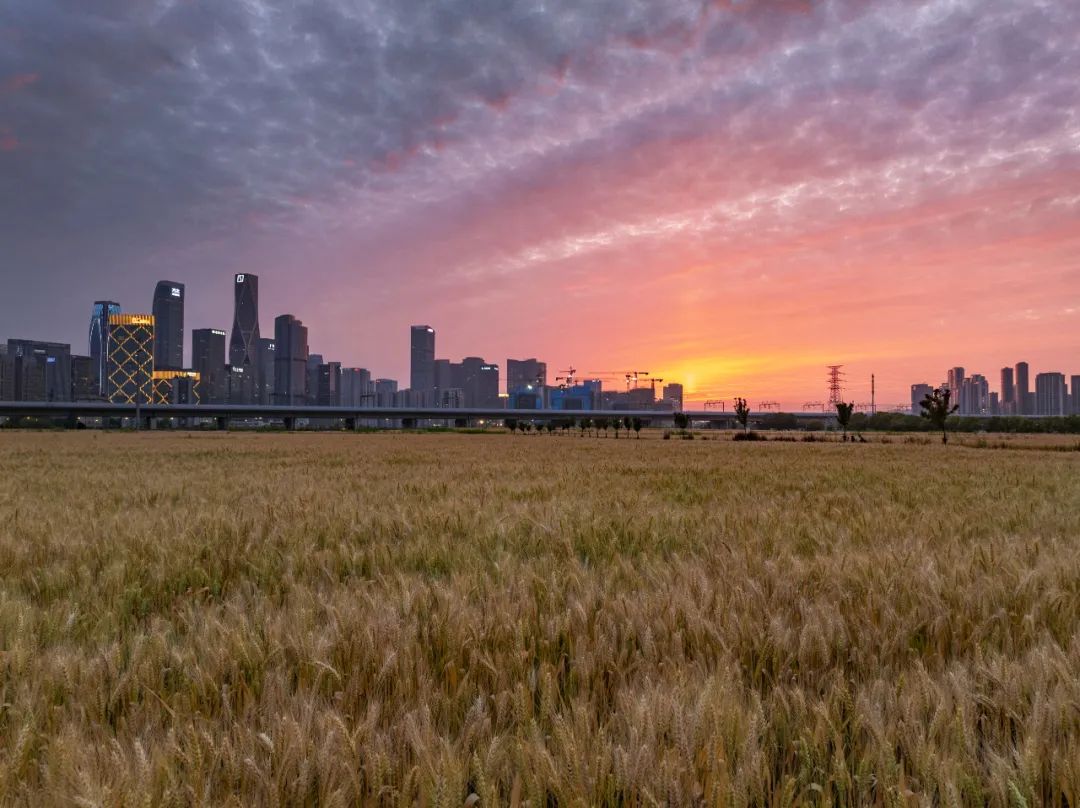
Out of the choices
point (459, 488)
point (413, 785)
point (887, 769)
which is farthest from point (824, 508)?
point (413, 785)

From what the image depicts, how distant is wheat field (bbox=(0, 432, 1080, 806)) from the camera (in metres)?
1.48

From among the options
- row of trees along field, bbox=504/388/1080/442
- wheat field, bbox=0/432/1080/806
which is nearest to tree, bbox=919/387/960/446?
row of trees along field, bbox=504/388/1080/442

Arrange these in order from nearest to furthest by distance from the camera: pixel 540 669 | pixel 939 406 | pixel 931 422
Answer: pixel 540 669
pixel 939 406
pixel 931 422

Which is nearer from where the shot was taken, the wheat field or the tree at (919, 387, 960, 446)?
the wheat field

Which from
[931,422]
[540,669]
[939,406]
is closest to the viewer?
[540,669]

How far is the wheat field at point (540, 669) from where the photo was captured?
148cm

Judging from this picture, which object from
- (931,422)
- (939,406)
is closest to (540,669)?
→ (939,406)

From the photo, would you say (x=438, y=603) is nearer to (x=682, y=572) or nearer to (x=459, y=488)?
(x=682, y=572)

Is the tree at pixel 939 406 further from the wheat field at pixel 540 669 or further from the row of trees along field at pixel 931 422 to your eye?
the wheat field at pixel 540 669

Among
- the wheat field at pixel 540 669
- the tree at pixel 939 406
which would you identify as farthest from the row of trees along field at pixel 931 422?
the wheat field at pixel 540 669

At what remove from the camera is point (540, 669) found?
2.27m

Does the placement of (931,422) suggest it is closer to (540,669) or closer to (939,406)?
(939,406)

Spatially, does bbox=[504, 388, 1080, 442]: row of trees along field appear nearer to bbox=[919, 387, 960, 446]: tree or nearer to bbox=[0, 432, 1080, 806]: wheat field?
bbox=[919, 387, 960, 446]: tree

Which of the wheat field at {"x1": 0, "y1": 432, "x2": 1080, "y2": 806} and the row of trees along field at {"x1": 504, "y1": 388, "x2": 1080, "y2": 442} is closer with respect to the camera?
the wheat field at {"x1": 0, "y1": 432, "x2": 1080, "y2": 806}
